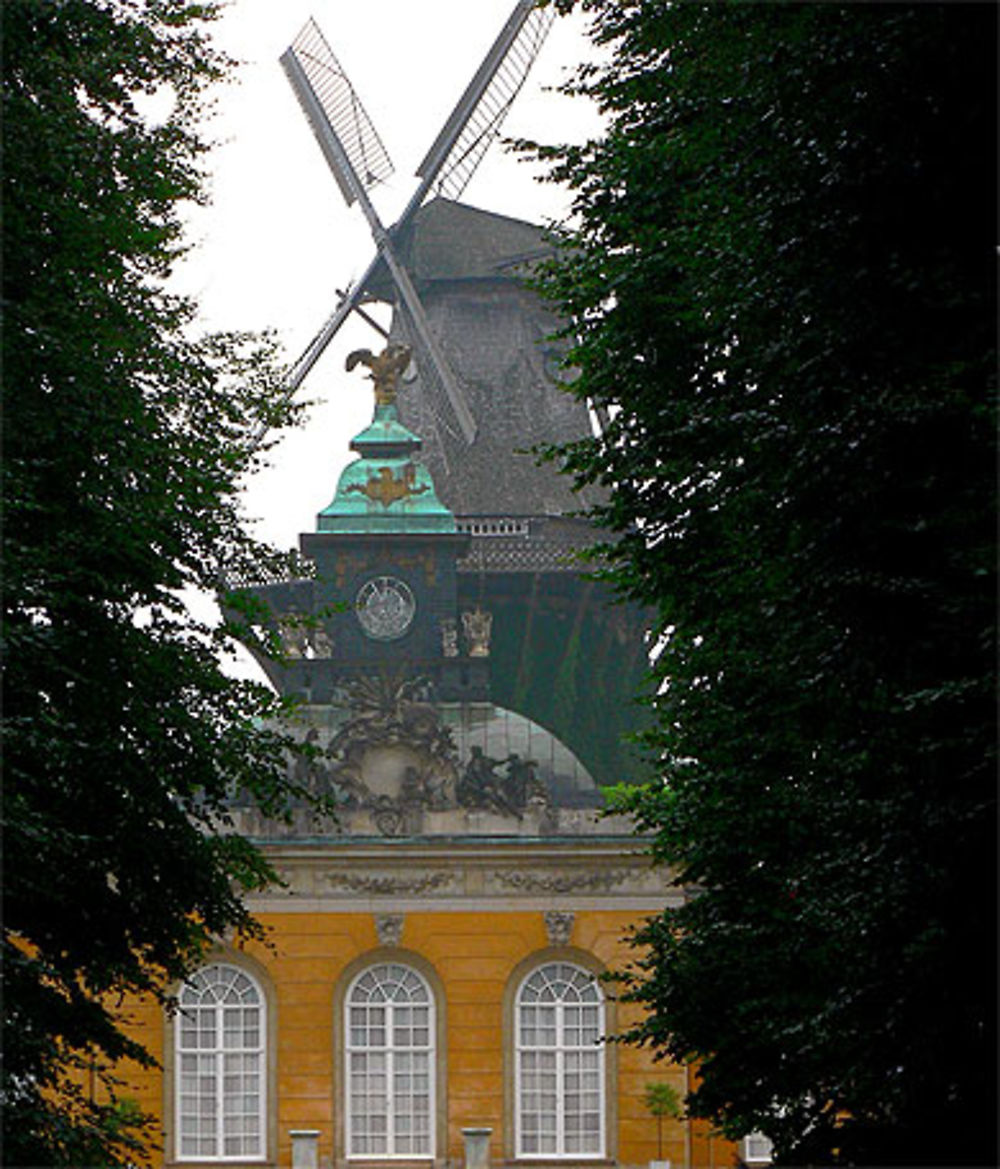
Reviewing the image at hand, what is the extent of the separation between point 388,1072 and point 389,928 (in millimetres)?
2012

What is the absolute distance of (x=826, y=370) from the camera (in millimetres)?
17297

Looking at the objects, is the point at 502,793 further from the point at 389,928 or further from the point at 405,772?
the point at 389,928

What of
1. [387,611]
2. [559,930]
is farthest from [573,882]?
[387,611]

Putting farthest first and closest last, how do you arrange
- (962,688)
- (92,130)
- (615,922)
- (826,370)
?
(615,922)
(92,130)
(826,370)
(962,688)

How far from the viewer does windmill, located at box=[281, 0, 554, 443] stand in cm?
5781

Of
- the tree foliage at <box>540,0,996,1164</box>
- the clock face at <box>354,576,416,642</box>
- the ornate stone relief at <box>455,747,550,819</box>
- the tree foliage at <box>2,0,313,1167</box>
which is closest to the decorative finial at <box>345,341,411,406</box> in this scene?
the clock face at <box>354,576,416,642</box>

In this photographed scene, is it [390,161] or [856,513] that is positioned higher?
[390,161]

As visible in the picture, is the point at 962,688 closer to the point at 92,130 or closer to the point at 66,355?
the point at 66,355

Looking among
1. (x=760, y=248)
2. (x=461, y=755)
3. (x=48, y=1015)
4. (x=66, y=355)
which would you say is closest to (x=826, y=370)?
(x=760, y=248)

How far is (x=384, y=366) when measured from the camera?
179ft

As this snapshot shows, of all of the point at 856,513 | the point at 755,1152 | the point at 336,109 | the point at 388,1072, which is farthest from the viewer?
the point at 336,109

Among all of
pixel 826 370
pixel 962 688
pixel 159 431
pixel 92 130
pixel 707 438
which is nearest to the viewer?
pixel 962 688

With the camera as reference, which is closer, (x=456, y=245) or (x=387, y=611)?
(x=387, y=611)

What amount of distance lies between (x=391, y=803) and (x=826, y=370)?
29.3 m
